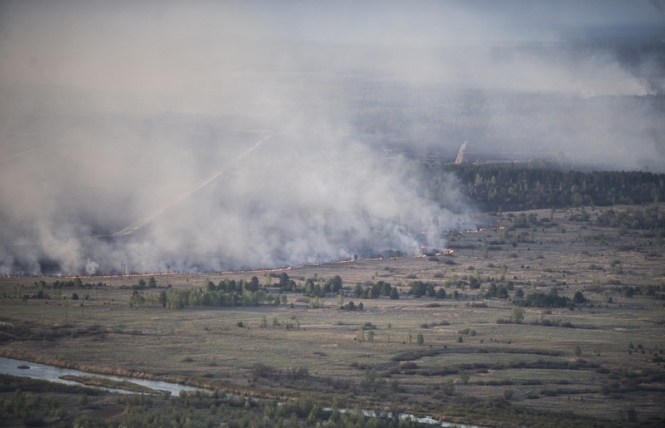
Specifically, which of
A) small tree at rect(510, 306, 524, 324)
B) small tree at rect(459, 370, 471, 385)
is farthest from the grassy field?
small tree at rect(510, 306, 524, 324)

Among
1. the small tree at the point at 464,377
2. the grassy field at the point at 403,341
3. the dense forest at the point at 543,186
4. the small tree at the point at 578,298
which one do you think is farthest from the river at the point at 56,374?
the dense forest at the point at 543,186

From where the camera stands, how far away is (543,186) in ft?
422

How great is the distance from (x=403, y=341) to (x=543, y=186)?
6333 cm

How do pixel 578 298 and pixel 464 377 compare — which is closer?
pixel 464 377

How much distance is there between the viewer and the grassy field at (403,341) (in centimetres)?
5803

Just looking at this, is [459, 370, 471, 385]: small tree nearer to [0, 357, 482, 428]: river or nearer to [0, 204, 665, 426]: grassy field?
[0, 204, 665, 426]: grassy field

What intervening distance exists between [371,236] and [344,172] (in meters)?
19.2

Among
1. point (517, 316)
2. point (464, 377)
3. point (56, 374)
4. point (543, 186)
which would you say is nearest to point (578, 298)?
point (517, 316)

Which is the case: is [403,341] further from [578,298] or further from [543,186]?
[543,186]

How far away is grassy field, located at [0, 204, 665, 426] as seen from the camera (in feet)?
190

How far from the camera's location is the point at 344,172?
12200 cm

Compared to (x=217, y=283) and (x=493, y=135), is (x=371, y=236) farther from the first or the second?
(x=493, y=135)

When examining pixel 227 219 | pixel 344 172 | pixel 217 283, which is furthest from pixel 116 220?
pixel 344 172

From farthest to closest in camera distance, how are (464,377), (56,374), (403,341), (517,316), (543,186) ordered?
(543,186)
(517,316)
(403,341)
(56,374)
(464,377)
